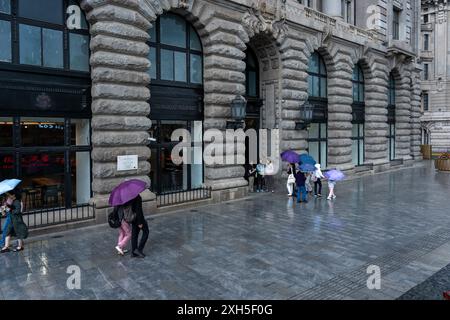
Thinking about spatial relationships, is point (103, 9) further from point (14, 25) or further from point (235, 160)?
point (235, 160)

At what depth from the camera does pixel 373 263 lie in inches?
337

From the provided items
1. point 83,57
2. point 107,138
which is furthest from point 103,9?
point 107,138

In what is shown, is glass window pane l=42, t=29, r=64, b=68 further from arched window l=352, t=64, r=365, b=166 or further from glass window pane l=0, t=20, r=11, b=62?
arched window l=352, t=64, r=365, b=166

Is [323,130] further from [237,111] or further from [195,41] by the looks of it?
[195,41]

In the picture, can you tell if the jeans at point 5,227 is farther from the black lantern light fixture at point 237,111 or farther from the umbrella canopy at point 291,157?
the umbrella canopy at point 291,157

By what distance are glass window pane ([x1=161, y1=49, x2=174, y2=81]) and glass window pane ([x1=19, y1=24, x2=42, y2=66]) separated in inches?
181

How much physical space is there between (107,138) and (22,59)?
3428mm

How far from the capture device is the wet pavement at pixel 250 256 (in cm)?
709

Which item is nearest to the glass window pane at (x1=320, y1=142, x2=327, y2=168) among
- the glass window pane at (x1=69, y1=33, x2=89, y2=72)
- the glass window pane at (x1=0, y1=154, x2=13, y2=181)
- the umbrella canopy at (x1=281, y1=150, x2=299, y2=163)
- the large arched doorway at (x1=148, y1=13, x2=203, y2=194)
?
the umbrella canopy at (x1=281, y1=150, x2=299, y2=163)

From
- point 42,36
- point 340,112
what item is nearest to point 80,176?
point 42,36

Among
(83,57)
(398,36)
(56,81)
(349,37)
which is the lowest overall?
(56,81)

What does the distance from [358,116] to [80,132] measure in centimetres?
1923

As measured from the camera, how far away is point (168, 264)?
8.49 meters

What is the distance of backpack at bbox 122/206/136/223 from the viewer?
8734 mm
